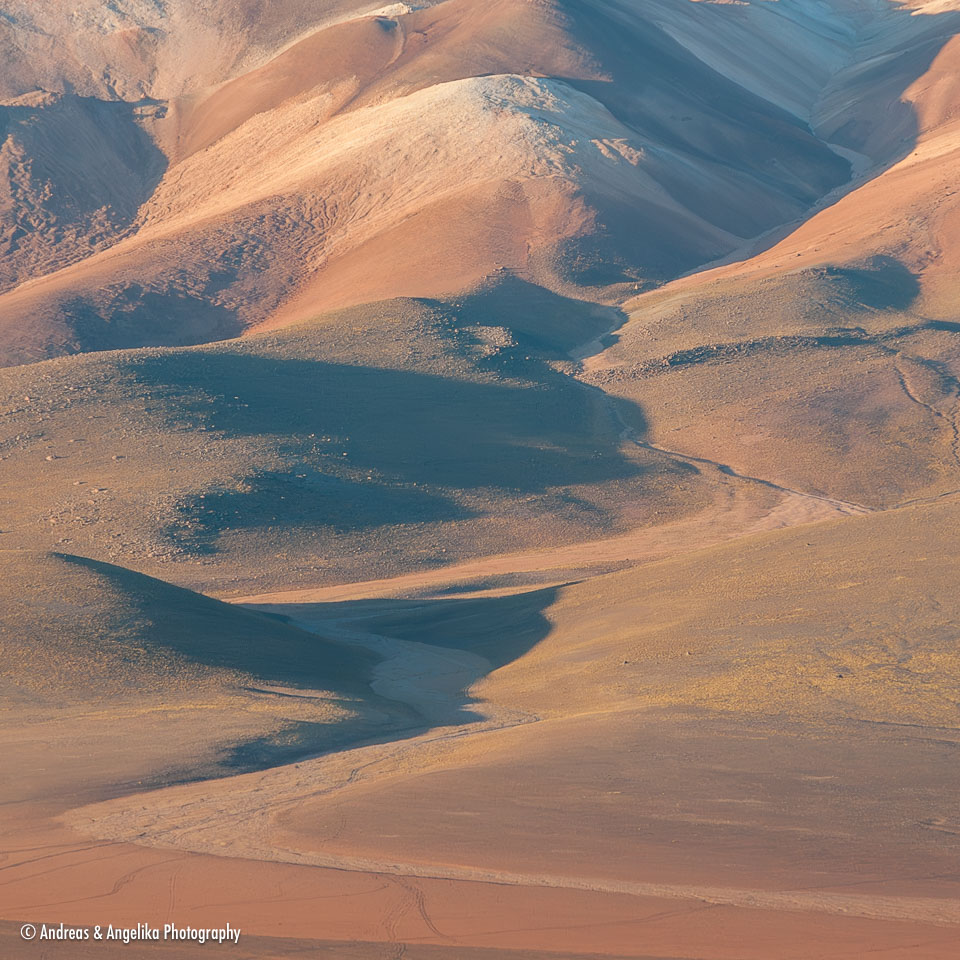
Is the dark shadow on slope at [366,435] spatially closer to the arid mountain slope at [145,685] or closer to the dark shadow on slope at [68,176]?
the arid mountain slope at [145,685]

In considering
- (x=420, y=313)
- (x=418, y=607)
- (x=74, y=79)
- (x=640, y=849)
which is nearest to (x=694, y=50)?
(x=74, y=79)

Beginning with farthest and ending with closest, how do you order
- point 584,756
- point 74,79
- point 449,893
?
point 74,79, point 584,756, point 449,893

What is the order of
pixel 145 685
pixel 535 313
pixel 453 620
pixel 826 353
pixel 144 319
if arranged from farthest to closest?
pixel 144 319 → pixel 535 313 → pixel 826 353 → pixel 453 620 → pixel 145 685

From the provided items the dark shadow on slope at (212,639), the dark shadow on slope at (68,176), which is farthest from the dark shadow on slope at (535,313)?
the dark shadow on slope at (212,639)

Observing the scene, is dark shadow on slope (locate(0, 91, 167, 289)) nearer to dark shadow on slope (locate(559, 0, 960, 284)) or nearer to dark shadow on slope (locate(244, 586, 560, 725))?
dark shadow on slope (locate(559, 0, 960, 284))

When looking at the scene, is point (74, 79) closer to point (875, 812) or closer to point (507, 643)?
point (507, 643)

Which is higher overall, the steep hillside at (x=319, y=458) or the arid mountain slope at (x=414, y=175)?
the arid mountain slope at (x=414, y=175)

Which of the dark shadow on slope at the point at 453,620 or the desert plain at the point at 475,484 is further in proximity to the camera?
the dark shadow on slope at the point at 453,620

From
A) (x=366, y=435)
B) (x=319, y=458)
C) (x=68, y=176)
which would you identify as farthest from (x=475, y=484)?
(x=68, y=176)

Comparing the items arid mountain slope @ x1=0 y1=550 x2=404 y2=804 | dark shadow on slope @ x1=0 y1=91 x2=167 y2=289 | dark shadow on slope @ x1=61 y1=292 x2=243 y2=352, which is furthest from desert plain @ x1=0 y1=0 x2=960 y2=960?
dark shadow on slope @ x1=0 y1=91 x2=167 y2=289

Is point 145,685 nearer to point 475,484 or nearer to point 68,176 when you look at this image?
point 475,484

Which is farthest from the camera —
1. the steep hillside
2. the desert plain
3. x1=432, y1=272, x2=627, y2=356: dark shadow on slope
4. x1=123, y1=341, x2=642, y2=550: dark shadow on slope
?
x1=432, y1=272, x2=627, y2=356: dark shadow on slope
